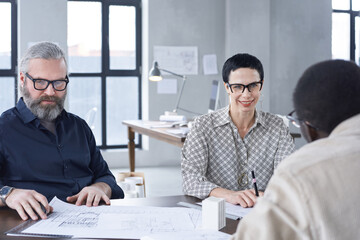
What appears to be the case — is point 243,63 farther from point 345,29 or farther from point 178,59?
point 345,29

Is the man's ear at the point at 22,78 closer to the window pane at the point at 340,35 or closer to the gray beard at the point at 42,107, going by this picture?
the gray beard at the point at 42,107

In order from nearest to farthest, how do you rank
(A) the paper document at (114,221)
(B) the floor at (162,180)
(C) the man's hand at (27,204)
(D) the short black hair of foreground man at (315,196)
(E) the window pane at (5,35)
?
1. (D) the short black hair of foreground man at (315,196)
2. (A) the paper document at (114,221)
3. (C) the man's hand at (27,204)
4. (B) the floor at (162,180)
5. (E) the window pane at (5,35)

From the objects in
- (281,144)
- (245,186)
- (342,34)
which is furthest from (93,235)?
(342,34)

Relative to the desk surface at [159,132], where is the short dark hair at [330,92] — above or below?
above

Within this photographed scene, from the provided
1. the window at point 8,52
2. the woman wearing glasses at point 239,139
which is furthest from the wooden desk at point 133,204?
the window at point 8,52

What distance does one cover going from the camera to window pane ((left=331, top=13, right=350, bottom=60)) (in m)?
7.20

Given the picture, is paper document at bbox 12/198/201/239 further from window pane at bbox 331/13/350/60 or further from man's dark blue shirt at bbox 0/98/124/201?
window pane at bbox 331/13/350/60

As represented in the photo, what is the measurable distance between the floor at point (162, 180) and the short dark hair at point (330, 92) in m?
3.96

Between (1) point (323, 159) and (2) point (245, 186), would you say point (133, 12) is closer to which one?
(2) point (245, 186)

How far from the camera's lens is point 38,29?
18.6 feet

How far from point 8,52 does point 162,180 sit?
8.51ft

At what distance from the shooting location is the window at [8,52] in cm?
586

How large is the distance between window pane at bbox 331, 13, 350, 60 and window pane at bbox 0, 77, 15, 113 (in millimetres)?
4761

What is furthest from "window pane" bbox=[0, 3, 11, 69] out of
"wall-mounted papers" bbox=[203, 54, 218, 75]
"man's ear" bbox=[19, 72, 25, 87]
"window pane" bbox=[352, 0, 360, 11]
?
"window pane" bbox=[352, 0, 360, 11]
